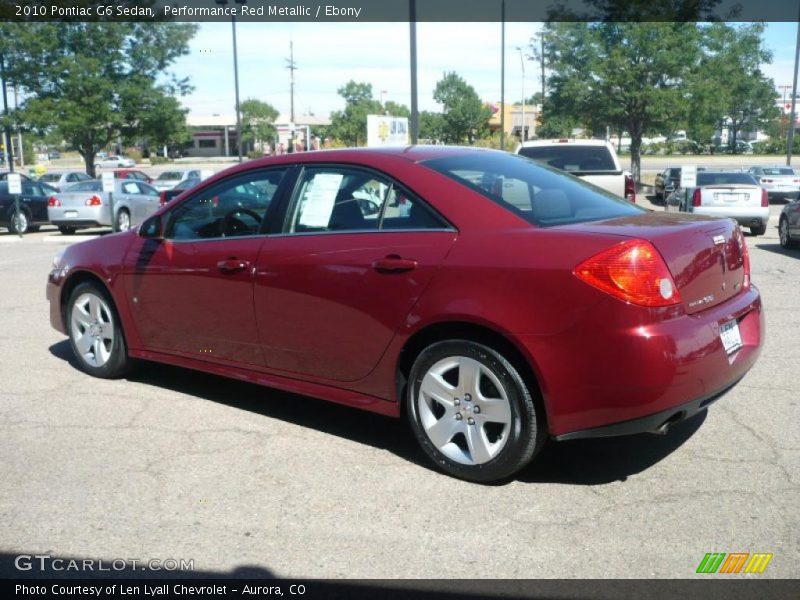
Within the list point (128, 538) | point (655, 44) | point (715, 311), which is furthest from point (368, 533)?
point (655, 44)

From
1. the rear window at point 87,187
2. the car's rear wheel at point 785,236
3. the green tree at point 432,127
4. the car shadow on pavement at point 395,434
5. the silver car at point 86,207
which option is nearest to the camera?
the car shadow on pavement at point 395,434

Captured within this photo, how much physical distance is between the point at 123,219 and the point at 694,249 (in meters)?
19.9

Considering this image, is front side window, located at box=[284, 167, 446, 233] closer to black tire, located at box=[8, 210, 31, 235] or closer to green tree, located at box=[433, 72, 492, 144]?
black tire, located at box=[8, 210, 31, 235]

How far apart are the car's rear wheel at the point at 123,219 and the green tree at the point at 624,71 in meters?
20.5

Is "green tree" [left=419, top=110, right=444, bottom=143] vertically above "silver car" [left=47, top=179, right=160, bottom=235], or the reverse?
"green tree" [left=419, top=110, right=444, bottom=143]

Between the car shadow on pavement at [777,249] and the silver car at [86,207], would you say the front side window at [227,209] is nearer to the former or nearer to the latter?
the car shadow on pavement at [777,249]

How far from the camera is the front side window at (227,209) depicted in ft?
16.8

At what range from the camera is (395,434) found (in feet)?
16.6

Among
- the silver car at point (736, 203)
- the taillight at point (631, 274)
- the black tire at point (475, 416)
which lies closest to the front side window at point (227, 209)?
the black tire at point (475, 416)

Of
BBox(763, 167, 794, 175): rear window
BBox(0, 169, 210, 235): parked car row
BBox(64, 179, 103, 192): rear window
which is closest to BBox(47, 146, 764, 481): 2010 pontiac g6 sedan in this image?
BBox(0, 169, 210, 235): parked car row

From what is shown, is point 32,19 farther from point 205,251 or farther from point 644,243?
point 644,243

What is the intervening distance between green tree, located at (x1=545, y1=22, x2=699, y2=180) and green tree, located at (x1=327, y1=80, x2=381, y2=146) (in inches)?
626

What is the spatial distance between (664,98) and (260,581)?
34.3 metres

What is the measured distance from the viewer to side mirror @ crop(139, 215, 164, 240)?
565 cm
